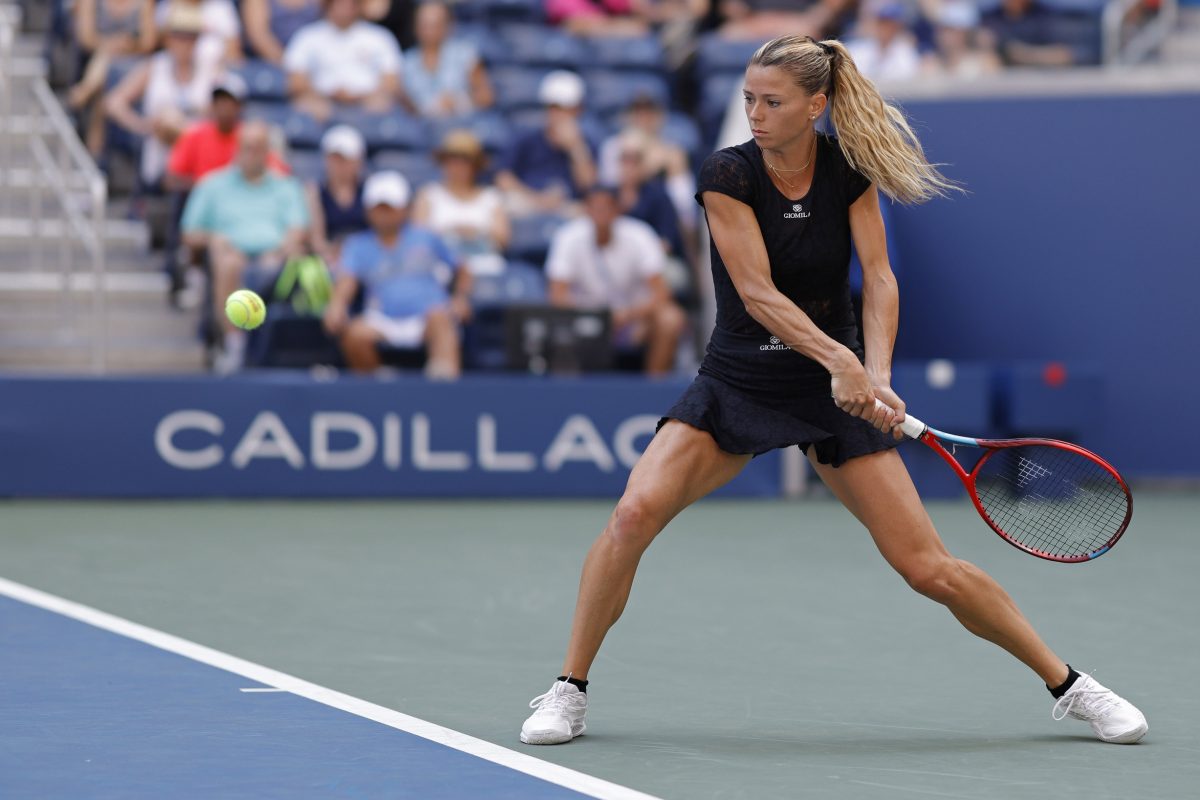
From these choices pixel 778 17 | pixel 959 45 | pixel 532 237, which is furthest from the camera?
pixel 778 17

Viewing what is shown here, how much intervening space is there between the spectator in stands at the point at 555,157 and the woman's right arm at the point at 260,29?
1822 millimetres

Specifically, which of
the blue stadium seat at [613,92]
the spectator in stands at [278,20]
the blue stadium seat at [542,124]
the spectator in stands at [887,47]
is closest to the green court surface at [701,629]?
the blue stadium seat at [542,124]

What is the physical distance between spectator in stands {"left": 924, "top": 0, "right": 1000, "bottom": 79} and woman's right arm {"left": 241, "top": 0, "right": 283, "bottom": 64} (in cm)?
475

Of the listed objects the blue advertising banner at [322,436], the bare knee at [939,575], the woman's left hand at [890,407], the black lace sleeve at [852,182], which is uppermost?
the black lace sleeve at [852,182]

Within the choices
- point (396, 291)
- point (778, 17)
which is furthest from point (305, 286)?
point (778, 17)

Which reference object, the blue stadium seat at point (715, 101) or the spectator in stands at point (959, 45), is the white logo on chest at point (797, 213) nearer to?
the blue stadium seat at point (715, 101)

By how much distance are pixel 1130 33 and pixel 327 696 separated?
11.7 m

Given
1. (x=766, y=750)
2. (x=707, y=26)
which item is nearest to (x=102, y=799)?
(x=766, y=750)

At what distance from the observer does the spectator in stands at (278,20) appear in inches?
519

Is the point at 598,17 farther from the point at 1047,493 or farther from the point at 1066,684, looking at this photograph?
the point at 1066,684

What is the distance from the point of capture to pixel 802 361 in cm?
488

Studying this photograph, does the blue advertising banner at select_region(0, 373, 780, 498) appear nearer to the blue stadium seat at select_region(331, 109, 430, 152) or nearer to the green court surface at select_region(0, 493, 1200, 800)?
the green court surface at select_region(0, 493, 1200, 800)

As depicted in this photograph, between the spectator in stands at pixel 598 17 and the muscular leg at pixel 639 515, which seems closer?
the muscular leg at pixel 639 515

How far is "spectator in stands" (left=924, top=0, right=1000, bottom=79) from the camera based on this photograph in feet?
46.7
